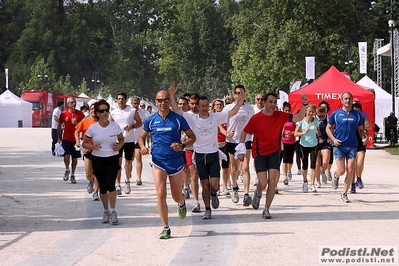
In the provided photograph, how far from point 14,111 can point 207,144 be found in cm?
6759

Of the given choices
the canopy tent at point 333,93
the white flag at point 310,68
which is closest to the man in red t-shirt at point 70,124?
the canopy tent at point 333,93

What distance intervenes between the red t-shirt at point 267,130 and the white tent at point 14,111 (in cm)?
6655

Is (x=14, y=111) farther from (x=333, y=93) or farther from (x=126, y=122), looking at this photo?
(x=126, y=122)

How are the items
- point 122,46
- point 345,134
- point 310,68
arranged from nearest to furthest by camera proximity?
point 345,134, point 310,68, point 122,46

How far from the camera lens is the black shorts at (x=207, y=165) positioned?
13062 millimetres

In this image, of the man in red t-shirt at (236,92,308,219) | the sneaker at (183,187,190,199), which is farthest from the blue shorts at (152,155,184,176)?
the sneaker at (183,187,190,199)

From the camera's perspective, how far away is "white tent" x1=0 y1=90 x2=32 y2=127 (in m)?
77.9

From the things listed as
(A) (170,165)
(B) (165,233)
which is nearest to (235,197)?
(A) (170,165)

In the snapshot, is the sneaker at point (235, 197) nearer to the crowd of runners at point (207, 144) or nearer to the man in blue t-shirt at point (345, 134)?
the crowd of runners at point (207, 144)

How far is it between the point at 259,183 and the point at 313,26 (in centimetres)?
4828

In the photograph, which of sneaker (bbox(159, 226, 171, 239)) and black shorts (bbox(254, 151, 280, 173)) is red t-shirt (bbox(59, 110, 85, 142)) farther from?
sneaker (bbox(159, 226, 171, 239))

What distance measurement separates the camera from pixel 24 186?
1916cm

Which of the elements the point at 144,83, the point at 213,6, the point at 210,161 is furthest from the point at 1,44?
the point at 210,161

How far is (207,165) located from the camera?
13094mm
